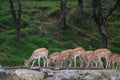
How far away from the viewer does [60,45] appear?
3947cm

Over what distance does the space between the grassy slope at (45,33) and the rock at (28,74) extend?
11.0m

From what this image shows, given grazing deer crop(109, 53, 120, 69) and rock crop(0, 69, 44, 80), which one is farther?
grazing deer crop(109, 53, 120, 69)

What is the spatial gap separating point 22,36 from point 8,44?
3.35 metres

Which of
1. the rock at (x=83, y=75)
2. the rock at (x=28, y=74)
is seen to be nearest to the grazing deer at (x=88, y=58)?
the rock at (x=83, y=75)

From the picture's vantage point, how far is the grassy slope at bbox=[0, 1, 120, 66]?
36.1 metres

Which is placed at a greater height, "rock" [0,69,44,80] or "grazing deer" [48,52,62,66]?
"rock" [0,69,44,80]

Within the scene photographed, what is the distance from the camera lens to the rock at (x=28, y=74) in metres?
20.5

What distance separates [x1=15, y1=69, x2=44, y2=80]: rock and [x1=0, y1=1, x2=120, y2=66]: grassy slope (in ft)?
36.2

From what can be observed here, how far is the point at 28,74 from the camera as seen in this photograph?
2058cm

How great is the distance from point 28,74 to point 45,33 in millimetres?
21440

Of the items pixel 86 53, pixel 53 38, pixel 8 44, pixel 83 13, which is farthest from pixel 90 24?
pixel 86 53

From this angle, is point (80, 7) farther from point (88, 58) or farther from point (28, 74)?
point (28, 74)

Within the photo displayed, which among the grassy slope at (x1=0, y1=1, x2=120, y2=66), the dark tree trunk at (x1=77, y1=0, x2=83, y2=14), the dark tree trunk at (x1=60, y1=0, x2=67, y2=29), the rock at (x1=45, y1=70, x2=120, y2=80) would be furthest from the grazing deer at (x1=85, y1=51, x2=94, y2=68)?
the dark tree trunk at (x1=77, y1=0, x2=83, y2=14)

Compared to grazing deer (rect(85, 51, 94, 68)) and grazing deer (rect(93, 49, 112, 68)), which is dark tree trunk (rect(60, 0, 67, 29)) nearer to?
grazing deer (rect(93, 49, 112, 68))
